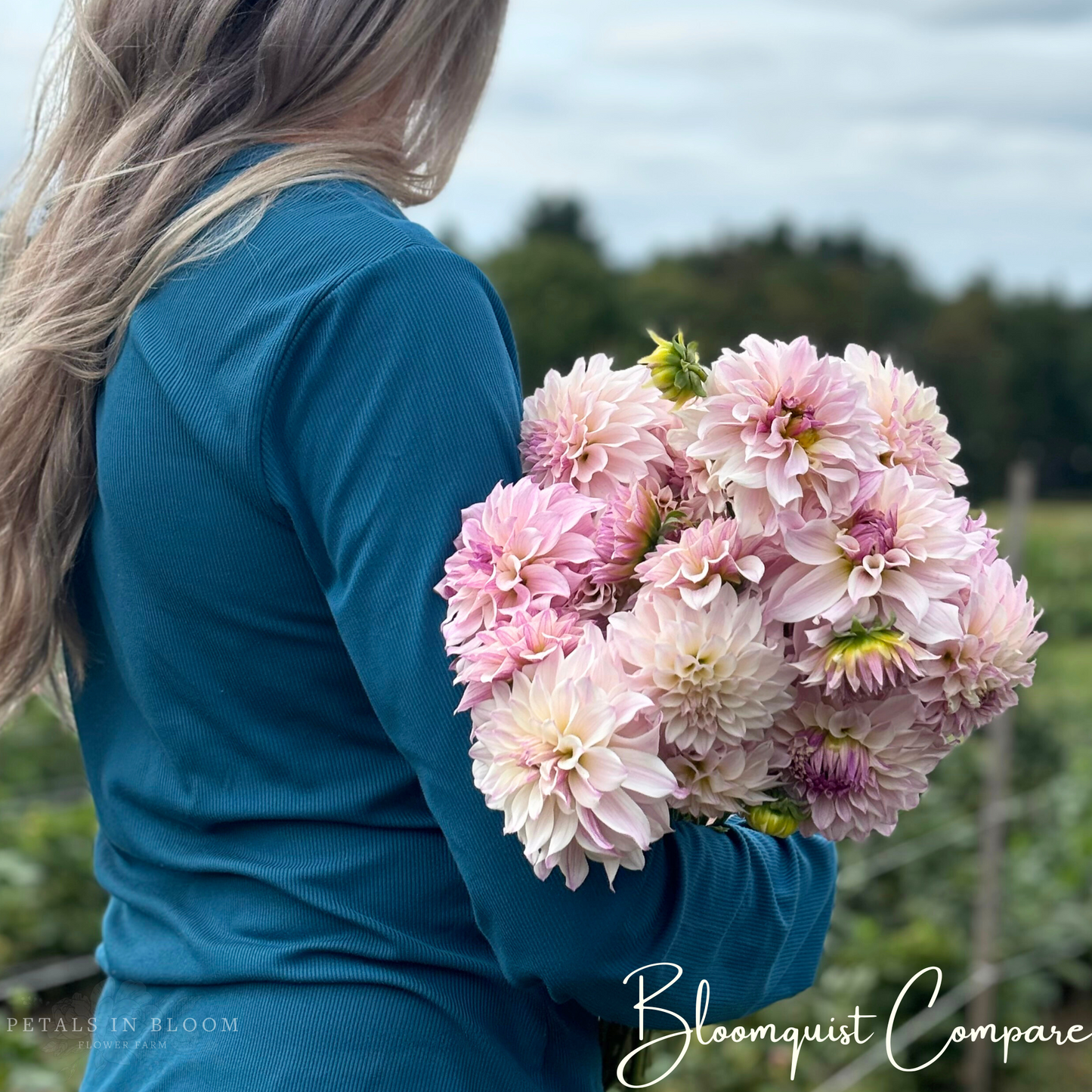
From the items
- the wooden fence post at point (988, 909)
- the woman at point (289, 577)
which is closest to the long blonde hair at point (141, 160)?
the woman at point (289, 577)

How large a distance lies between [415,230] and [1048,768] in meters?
6.12

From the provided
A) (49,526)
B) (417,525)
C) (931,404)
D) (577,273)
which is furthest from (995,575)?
(577,273)

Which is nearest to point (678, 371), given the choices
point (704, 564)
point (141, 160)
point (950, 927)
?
point (704, 564)

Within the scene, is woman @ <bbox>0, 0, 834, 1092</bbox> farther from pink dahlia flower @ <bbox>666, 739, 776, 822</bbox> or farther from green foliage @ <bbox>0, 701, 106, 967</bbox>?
green foliage @ <bbox>0, 701, 106, 967</bbox>

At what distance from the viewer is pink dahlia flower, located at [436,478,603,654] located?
3.28 feet

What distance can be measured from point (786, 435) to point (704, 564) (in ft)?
0.40

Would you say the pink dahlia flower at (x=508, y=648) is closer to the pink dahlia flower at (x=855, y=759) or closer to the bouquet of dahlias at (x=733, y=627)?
the bouquet of dahlias at (x=733, y=627)

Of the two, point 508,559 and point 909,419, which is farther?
point 909,419

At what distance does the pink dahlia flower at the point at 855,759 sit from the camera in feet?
3.46

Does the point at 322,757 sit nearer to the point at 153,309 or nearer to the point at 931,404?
the point at 153,309

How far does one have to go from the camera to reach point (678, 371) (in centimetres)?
109

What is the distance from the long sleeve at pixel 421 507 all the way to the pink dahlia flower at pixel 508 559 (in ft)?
0.13

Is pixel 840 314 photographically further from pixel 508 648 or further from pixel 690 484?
pixel 508 648

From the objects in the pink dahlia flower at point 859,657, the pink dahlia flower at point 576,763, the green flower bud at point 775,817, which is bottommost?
the green flower bud at point 775,817
